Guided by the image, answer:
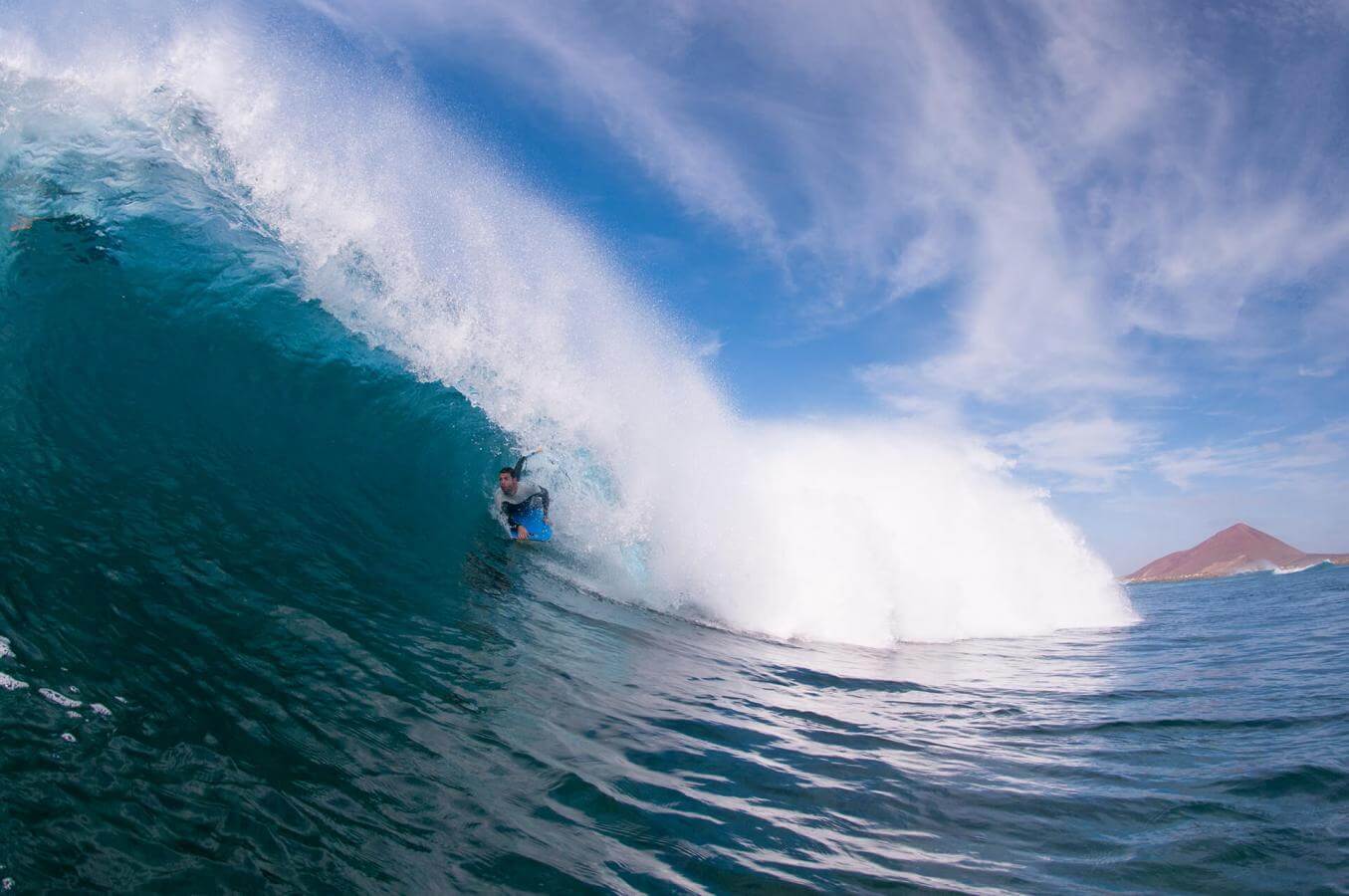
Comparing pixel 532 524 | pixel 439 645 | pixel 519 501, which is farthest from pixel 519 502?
pixel 439 645

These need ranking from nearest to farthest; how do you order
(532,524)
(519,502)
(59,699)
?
(59,699) → (519,502) → (532,524)

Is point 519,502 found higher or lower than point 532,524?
higher

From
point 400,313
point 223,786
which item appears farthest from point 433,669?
point 400,313

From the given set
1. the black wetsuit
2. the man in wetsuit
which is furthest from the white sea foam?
the black wetsuit

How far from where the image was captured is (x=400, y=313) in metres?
12.5

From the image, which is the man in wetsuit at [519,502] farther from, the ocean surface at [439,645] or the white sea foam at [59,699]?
the white sea foam at [59,699]

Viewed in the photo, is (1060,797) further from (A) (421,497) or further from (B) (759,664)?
(A) (421,497)

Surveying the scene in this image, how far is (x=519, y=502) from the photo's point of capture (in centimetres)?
1052

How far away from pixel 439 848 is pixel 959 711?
5.81 m

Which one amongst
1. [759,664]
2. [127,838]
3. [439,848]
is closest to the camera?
[127,838]

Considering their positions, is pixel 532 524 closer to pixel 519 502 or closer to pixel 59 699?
pixel 519 502

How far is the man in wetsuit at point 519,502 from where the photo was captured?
10312mm

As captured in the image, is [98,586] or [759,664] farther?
[759,664]

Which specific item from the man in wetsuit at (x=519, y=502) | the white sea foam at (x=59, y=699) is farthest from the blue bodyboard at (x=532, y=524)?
the white sea foam at (x=59, y=699)
